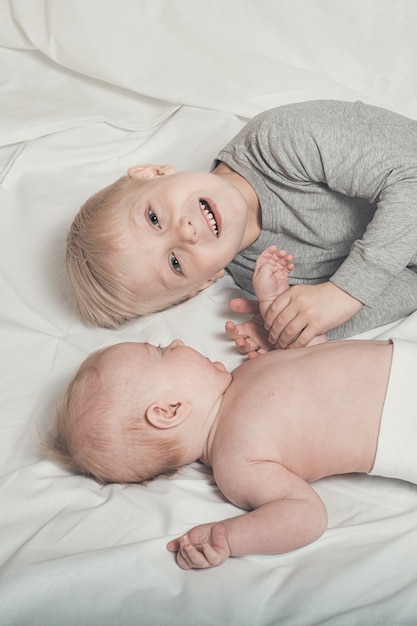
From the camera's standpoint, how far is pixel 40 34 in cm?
216

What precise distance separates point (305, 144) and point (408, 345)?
0.48 m

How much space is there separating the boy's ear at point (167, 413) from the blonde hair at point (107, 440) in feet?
0.06

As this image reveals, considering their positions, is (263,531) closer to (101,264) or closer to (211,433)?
(211,433)

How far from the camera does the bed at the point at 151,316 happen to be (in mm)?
1186

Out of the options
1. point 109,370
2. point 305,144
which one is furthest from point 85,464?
point 305,144

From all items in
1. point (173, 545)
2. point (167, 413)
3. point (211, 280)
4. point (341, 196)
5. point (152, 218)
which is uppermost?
point (341, 196)

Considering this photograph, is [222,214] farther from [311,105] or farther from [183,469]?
[183,469]

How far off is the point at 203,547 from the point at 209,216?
66 centimetres

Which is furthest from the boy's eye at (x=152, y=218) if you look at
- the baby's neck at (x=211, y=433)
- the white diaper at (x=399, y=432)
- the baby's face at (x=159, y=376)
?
the white diaper at (x=399, y=432)

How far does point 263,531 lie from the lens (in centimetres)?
122

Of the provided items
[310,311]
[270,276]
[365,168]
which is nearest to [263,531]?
[310,311]

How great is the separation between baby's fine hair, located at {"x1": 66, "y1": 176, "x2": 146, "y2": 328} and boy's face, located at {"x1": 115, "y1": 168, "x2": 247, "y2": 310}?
3 centimetres

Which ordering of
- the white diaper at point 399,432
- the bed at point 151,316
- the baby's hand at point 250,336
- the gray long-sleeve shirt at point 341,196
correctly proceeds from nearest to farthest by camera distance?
the bed at point 151,316
the white diaper at point 399,432
the gray long-sleeve shirt at point 341,196
the baby's hand at point 250,336

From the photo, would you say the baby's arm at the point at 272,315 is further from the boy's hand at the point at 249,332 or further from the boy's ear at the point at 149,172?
the boy's ear at the point at 149,172
